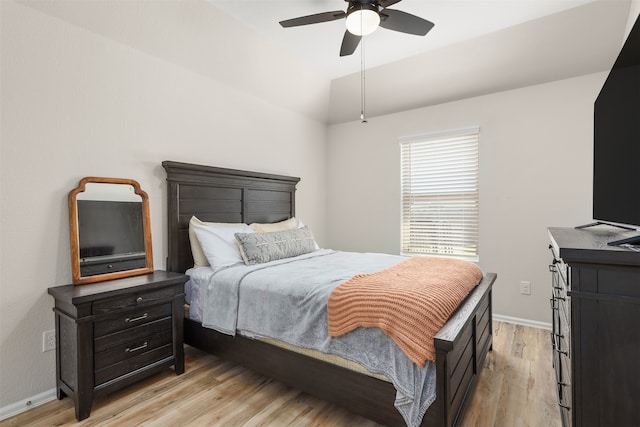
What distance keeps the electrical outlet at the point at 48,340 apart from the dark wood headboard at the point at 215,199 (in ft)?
2.86

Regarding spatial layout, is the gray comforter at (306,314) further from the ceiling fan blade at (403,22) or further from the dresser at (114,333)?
the ceiling fan blade at (403,22)

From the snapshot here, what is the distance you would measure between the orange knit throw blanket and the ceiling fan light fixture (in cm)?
161

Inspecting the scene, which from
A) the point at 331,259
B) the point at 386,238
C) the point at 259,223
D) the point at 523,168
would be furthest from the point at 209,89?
the point at 523,168

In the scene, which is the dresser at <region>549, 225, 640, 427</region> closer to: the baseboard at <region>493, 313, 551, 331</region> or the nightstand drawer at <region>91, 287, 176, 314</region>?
the nightstand drawer at <region>91, 287, 176, 314</region>

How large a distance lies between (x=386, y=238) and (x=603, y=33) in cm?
283

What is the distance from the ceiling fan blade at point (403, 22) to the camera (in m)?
2.10

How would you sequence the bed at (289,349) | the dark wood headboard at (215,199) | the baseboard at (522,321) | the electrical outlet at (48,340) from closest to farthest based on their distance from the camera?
the bed at (289,349) → the electrical outlet at (48,340) → the dark wood headboard at (215,199) → the baseboard at (522,321)

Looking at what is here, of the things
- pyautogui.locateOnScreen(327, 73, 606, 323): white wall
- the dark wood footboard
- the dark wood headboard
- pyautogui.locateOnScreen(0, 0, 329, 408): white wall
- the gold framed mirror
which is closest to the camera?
the dark wood footboard

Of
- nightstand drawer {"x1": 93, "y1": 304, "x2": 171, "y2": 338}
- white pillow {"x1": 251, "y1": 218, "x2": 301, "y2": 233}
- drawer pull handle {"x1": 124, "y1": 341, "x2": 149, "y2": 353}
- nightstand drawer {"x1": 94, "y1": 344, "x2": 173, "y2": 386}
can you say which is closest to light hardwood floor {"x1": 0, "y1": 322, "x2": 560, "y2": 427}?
nightstand drawer {"x1": 94, "y1": 344, "x2": 173, "y2": 386}

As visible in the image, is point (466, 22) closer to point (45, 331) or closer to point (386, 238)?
point (386, 238)

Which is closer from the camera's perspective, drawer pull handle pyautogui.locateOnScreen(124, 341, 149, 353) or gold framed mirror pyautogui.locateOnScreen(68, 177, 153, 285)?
drawer pull handle pyautogui.locateOnScreen(124, 341, 149, 353)

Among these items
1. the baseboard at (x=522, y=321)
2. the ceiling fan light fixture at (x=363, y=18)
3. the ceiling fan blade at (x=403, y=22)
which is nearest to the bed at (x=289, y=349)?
the baseboard at (x=522, y=321)

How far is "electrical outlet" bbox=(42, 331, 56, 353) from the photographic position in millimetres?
2090

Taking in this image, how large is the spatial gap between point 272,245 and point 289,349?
1057mm
